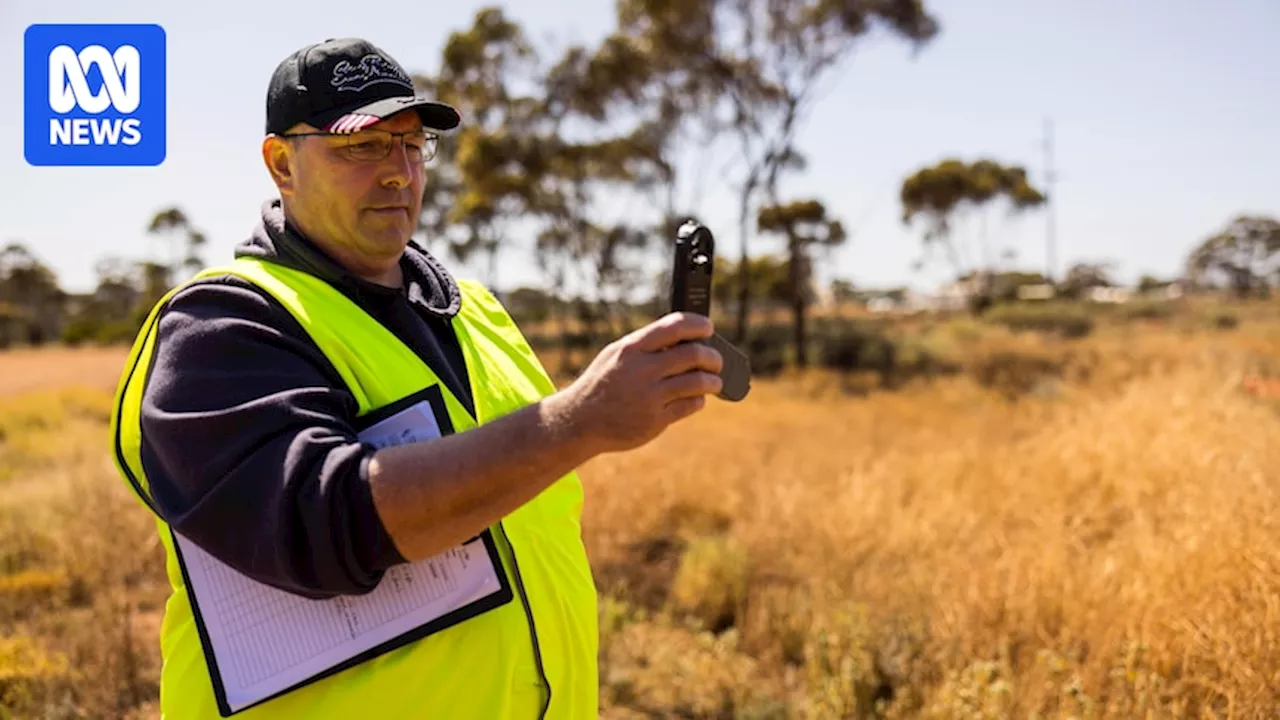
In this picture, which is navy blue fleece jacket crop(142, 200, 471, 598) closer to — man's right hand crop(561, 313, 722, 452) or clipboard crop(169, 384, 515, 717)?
clipboard crop(169, 384, 515, 717)

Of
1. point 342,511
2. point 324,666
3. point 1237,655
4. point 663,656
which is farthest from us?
point 663,656

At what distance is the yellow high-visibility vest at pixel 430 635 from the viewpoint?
4.70 ft

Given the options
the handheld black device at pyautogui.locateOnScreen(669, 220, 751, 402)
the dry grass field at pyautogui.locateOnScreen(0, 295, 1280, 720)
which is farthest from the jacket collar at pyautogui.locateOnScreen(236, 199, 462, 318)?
the dry grass field at pyautogui.locateOnScreen(0, 295, 1280, 720)

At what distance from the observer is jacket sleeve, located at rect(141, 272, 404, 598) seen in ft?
3.88

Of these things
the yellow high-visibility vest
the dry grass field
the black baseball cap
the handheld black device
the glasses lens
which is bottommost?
the dry grass field

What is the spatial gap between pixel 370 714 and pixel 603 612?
3368mm

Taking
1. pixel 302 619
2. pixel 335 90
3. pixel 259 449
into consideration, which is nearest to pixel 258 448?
pixel 259 449

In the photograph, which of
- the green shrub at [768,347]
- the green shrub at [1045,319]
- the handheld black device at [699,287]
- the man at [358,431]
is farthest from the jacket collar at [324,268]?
the green shrub at [1045,319]

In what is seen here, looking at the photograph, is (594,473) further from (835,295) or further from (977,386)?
(835,295)

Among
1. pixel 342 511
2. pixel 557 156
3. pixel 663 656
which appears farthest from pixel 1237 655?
pixel 557 156

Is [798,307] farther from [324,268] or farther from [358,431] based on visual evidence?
[358,431]

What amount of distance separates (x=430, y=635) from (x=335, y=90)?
2.77 feet

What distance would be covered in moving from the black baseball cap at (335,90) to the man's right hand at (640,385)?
0.64 m

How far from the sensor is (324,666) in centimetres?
141
